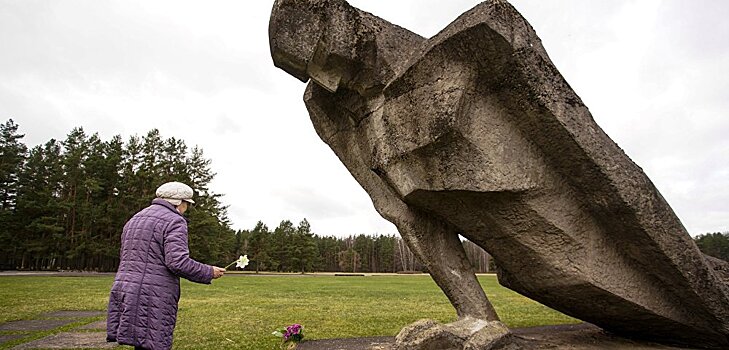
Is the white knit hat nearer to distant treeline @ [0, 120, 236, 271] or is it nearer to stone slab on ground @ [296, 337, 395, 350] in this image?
stone slab on ground @ [296, 337, 395, 350]

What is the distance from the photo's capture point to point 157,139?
43.5m

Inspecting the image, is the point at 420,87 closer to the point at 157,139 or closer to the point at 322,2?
the point at 322,2

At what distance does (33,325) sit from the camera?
379 inches

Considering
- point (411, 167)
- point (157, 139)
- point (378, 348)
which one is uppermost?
point (157, 139)

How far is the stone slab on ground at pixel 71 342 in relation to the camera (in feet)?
23.7

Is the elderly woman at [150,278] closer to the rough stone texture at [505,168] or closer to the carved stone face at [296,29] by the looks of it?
the carved stone face at [296,29]

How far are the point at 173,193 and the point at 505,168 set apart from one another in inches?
124

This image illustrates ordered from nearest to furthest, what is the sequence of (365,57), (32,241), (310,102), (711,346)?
(365,57)
(711,346)
(310,102)
(32,241)

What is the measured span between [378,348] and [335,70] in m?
3.46

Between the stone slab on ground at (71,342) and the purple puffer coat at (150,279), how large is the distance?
4854 millimetres

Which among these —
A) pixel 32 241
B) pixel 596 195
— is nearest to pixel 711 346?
pixel 596 195

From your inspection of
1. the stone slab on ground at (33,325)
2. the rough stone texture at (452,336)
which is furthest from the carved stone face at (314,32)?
the stone slab on ground at (33,325)

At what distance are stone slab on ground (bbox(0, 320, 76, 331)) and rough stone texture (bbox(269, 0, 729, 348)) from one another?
8236 millimetres

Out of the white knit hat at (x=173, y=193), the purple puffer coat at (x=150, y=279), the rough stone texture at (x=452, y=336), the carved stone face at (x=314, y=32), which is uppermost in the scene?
the carved stone face at (x=314, y=32)
